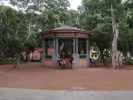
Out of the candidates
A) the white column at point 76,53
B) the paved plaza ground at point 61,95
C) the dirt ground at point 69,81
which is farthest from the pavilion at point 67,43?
the paved plaza ground at point 61,95

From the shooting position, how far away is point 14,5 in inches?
1220

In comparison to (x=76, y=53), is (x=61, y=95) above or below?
below

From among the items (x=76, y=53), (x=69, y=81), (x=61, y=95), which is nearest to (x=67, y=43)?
(x=76, y=53)

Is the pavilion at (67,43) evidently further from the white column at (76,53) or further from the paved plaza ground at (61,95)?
the paved plaza ground at (61,95)

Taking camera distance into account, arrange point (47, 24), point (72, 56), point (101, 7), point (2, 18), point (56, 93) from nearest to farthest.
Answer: point (56, 93), point (2, 18), point (72, 56), point (101, 7), point (47, 24)

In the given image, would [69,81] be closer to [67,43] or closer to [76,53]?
[76,53]

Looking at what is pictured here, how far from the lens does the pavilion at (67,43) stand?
2872 centimetres

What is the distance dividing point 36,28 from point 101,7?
262 inches

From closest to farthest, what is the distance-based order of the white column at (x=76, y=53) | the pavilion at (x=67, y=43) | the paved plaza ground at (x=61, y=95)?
the paved plaza ground at (x=61, y=95) → the pavilion at (x=67, y=43) → the white column at (x=76, y=53)

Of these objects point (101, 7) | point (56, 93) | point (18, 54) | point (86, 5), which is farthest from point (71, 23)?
point (56, 93)

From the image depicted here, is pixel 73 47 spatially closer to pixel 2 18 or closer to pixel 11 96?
pixel 2 18

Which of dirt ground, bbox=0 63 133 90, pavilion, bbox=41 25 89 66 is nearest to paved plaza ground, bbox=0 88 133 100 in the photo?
dirt ground, bbox=0 63 133 90

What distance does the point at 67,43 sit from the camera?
30453mm

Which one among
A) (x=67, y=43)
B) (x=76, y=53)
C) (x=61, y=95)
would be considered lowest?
(x=61, y=95)
